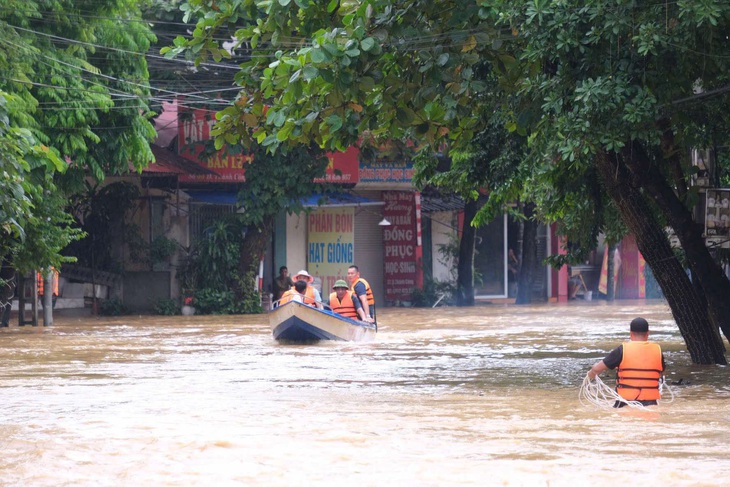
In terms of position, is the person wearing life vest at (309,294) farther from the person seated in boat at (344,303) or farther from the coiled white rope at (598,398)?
the coiled white rope at (598,398)

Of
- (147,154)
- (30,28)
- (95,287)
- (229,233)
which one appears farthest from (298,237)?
(30,28)

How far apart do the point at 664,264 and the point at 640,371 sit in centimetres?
428

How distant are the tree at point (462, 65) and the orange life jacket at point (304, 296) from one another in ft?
23.4

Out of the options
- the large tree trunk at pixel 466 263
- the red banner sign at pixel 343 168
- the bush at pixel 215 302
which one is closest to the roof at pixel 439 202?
the large tree trunk at pixel 466 263

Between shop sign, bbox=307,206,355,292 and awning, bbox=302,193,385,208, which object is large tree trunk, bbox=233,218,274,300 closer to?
awning, bbox=302,193,385,208

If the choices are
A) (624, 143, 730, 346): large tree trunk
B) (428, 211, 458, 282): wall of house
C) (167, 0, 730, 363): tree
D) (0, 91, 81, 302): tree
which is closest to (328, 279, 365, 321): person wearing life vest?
(0, 91, 81, 302): tree

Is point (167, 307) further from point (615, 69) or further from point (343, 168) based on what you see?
point (615, 69)

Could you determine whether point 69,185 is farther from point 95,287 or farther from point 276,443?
point 276,443

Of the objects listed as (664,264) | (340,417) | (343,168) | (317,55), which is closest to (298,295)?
(664,264)

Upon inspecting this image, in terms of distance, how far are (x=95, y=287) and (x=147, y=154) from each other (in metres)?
6.76

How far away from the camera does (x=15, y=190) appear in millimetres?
12422

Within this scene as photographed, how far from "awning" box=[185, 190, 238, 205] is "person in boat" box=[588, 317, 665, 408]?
18.3 m

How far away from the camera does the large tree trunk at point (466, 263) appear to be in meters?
32.3

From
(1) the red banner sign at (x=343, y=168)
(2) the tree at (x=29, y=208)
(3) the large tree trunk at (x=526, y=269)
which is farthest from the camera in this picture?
(3) the large tree trunk at (x=526, y=269)
